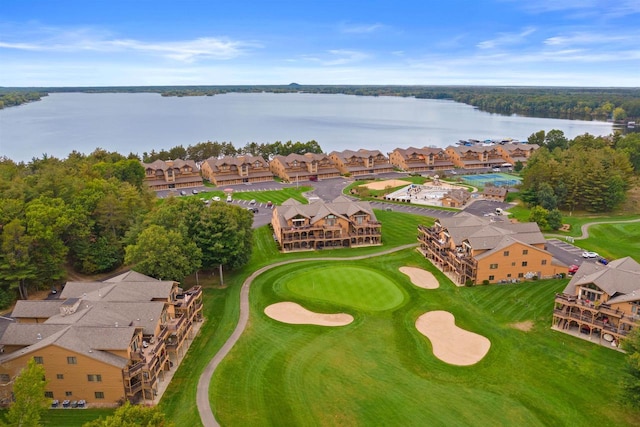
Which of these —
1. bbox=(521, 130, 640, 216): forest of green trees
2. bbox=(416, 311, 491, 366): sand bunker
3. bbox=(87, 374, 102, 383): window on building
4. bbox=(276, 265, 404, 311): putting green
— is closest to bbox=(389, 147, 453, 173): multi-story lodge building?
bbox=(521, 130, 640, 216): forest of green trees

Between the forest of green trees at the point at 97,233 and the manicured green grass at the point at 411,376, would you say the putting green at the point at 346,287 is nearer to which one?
the manicured green grass at the point at 411,376

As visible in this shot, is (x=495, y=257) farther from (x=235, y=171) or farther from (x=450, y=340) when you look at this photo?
(x=235, y=171)

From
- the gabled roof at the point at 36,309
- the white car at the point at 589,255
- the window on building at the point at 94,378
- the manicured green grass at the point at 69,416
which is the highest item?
the gabled roof at the point at 36,309

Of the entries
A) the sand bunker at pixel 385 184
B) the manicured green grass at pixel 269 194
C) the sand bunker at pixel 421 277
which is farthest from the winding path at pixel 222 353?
the sand bunker at pixel 385 184

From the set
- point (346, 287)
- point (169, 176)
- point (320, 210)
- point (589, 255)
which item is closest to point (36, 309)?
point (346, 287)

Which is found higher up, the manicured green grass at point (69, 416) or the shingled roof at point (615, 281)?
the shingled roof at point (615, 281)

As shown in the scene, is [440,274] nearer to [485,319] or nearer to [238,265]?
[485,319]
